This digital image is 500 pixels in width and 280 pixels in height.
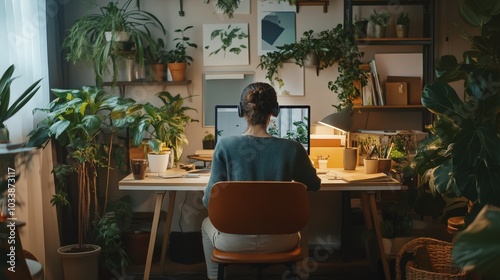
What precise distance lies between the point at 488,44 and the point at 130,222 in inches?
94.6

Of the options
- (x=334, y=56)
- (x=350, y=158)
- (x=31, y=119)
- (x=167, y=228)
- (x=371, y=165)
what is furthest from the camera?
(x=334, y=56)

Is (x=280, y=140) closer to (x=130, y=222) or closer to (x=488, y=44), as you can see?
(x=488, y=44)

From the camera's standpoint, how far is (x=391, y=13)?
440 cm

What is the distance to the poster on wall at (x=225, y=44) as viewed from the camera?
4387 millimetres

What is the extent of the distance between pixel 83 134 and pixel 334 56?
166 centimetres

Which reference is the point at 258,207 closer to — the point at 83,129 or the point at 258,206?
the point at 258,206

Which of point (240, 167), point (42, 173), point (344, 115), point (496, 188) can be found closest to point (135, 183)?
point (42, 173)

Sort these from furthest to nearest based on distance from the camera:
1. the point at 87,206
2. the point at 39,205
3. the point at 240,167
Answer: the point at 87,206
the point at 39,205
the point at 240,167

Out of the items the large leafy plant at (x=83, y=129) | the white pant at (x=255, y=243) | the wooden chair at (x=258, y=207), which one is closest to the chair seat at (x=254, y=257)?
the white pant at (x=255, y=243)

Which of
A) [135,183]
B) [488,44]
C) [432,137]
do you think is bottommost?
[135,183]

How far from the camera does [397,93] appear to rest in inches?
170

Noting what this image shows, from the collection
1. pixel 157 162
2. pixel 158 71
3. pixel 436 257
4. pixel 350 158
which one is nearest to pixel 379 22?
pixel 350 158

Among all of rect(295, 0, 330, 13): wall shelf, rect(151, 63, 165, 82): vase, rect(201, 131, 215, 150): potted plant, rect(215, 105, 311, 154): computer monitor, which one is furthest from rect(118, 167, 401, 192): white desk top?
rect(295, 0, 330, 13): wall shelf

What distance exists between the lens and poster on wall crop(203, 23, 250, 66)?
439cm
